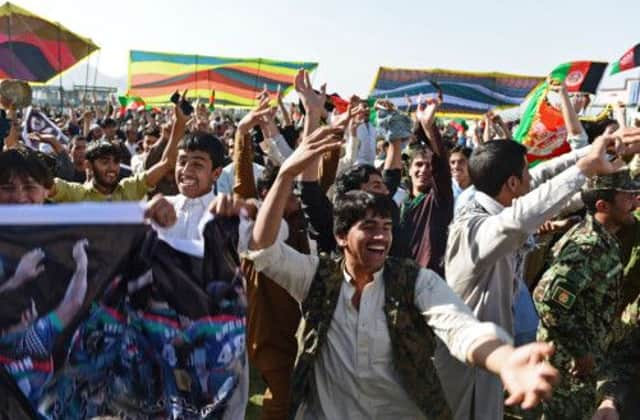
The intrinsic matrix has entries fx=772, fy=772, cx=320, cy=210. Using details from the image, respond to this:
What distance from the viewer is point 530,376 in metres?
1.82

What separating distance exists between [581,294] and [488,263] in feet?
2.38

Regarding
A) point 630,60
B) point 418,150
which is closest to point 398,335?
point 418,150

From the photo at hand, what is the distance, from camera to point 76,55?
14.6m

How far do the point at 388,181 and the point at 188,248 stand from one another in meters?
2.73

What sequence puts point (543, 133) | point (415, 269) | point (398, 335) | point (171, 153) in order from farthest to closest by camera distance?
point (543, 133)
point (171, 153)
point (415, 269)
point (398, 335)

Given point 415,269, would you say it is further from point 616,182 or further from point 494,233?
point 616,182

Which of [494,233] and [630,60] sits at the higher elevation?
[630,60]

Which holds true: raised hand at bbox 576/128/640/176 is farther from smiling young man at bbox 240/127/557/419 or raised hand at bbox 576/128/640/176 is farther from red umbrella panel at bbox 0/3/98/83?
red umbrella panel at bbox 0/3/98/83

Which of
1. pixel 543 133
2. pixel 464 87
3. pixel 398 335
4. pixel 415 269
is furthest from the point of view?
pixel 464 87

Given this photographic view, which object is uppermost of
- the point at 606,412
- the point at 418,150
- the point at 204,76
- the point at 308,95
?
the point at 308,95

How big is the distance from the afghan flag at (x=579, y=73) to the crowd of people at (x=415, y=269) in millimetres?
4110

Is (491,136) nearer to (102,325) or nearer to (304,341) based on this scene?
(304,341)

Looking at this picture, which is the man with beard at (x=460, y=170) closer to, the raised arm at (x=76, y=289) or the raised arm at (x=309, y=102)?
the raised arm at (x=309, y=102)

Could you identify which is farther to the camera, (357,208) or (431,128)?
(431,128)
